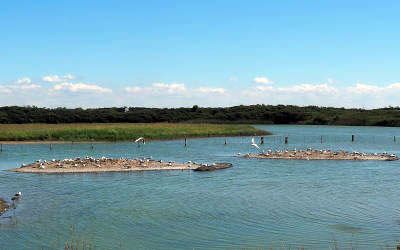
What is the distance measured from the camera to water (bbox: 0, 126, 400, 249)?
26.0 m

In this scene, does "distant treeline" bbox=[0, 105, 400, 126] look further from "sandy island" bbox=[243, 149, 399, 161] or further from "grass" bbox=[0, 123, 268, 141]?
"sandy island" bbox=[243, 149, 399, 161]

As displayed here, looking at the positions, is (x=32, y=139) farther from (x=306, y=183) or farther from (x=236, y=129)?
(x=306, y=183)

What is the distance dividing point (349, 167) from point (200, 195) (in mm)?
22916

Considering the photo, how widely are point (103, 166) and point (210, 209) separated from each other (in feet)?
72.5

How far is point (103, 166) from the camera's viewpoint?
175ft

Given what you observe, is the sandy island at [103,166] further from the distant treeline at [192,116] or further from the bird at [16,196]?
the distant treeline at [192,116]

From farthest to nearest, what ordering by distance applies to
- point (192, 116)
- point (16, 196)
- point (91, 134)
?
point (192, 116) < point (91, 134) < point (16, 196)

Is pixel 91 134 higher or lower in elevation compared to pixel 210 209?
higher

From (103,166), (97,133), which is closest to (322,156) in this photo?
(103,166)

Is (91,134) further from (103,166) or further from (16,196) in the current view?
(16,196)

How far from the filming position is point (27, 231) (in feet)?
90.1

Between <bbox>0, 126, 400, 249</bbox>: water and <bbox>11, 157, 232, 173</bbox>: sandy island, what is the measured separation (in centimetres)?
203

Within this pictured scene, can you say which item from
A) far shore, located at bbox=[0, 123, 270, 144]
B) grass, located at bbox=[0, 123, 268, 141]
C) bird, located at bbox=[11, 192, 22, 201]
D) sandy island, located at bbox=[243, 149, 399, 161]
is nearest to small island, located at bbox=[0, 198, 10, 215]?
bird, located at bbox=[11, 192, 22, 201]

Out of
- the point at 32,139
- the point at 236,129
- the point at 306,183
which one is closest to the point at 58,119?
the point at 236,129
